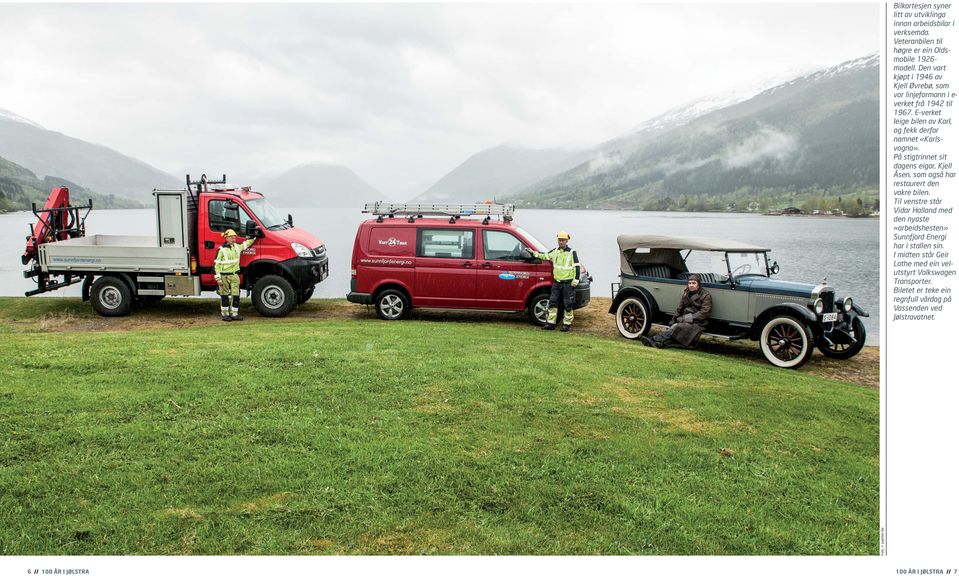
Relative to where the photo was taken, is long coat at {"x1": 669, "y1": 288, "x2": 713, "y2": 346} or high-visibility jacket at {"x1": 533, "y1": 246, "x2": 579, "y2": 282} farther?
high-visibility jacket at {"x1": 533, "y1": 246, "x2": 579, "y2": 282}

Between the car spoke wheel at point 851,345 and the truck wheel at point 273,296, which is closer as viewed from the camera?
the car spoke wheel at point 851,345

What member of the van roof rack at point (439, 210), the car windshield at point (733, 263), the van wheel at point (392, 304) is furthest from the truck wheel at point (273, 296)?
the car windshield at point (733, 263)

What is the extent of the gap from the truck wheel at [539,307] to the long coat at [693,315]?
8.93 feet

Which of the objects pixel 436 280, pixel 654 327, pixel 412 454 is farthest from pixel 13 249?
pixel 412 454

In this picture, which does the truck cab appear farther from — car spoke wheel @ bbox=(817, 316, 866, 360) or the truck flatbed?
car spoke wheel @ bbox=(817, 316, 866, 360)

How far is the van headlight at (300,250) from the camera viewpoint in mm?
13789

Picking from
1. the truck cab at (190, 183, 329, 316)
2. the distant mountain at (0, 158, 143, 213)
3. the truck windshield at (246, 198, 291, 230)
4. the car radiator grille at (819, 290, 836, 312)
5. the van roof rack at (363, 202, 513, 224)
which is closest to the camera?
the car radiator grille at (819, 290, 836, 312)

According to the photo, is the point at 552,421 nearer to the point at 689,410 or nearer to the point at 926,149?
the point at 689,410

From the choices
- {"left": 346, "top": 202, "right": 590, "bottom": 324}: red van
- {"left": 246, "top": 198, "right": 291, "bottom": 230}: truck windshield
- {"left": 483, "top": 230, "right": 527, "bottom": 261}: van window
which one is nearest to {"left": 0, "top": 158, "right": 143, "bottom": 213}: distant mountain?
{"left": 246, "top": 198, "right": 291, "bottom": 230}: truck windshield

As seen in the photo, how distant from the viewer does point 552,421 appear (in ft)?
20.4

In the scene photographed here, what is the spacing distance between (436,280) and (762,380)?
22.0 feet

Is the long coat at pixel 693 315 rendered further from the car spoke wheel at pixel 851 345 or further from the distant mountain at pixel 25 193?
the distant mountain at pixel 25 193

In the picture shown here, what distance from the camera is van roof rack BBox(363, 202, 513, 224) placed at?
13344 mm

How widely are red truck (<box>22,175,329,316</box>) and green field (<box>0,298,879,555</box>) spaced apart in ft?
16.0
